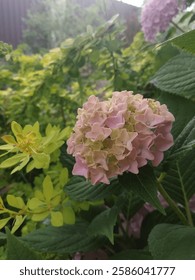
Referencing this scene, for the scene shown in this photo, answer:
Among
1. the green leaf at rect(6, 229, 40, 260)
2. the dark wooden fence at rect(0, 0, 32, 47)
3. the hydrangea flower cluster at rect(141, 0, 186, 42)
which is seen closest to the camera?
the green leaf at rect(6, 229, 40, 260)

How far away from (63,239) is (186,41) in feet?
1.08

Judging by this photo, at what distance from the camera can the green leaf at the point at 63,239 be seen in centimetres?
52

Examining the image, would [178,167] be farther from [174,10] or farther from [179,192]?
[174,10]

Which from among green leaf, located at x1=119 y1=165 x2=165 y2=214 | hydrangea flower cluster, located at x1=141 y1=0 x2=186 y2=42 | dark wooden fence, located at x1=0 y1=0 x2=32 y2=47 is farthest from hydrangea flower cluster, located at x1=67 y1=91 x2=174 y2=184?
dark wooden fence, located at x1=0 y1=0 x2=32 y2=47

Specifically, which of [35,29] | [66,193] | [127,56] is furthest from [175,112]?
[35,29]

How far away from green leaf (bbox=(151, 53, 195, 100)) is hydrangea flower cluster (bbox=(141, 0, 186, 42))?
0.31 m

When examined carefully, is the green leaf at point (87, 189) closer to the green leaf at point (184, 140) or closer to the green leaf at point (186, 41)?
the green leaf at point (184, 140)

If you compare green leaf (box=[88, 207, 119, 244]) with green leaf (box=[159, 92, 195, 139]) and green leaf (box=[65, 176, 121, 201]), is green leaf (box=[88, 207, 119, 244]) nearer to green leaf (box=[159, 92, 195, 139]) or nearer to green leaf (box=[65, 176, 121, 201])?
green leaf (box=[65, 176, 121, 201])

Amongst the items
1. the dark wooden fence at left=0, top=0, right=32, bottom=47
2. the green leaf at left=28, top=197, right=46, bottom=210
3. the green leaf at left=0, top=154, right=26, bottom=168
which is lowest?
the green leaf at left=28, top=197, right=46, bottom=210

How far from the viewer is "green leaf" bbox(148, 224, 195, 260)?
1.47 ft

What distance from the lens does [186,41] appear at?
435mm

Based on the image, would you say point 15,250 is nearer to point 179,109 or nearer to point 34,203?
point 34,203

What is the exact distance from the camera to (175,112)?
56 cm

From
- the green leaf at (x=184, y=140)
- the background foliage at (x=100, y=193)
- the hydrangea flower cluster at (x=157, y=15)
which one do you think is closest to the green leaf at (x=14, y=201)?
the background foliage at (x=100, y=193)
